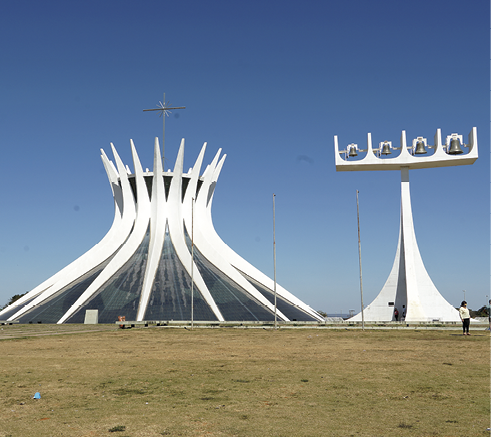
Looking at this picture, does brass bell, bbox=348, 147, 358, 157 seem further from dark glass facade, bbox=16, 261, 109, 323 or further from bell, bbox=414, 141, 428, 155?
dark glass facade, bbox=16, 261, 109, 323

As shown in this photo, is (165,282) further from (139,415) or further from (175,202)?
(139,415)

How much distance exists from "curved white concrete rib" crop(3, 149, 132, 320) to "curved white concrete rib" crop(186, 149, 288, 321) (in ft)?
20.7

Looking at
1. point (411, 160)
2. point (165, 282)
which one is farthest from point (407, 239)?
point (165, 282)

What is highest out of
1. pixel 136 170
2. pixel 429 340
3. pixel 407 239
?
pixel 136 170

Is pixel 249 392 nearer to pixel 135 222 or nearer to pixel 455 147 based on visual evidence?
pixel 455 147

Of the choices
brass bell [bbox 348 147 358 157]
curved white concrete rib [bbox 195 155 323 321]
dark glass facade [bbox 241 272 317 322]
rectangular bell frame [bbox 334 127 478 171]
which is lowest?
dark glass facade [bbox 241 272 317 322]

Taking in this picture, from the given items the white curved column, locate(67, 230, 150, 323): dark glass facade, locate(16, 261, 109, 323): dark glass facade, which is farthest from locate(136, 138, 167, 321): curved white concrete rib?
the white curved column

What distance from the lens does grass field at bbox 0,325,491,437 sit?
6.38 metres

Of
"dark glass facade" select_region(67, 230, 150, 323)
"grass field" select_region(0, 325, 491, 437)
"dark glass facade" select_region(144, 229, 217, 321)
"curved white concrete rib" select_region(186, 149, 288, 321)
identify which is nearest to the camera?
"grass field" select_region(0, 325, 491, 437)

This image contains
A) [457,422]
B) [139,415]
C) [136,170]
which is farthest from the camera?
[136,170]

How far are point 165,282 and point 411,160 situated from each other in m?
19.9

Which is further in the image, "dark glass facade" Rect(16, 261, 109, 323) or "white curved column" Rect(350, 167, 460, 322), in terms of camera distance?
"dark glass facade" Rect(16, 261, 109, 323)

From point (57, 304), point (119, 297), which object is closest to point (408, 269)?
point (119, 297)

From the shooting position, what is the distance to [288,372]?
35.5ft
